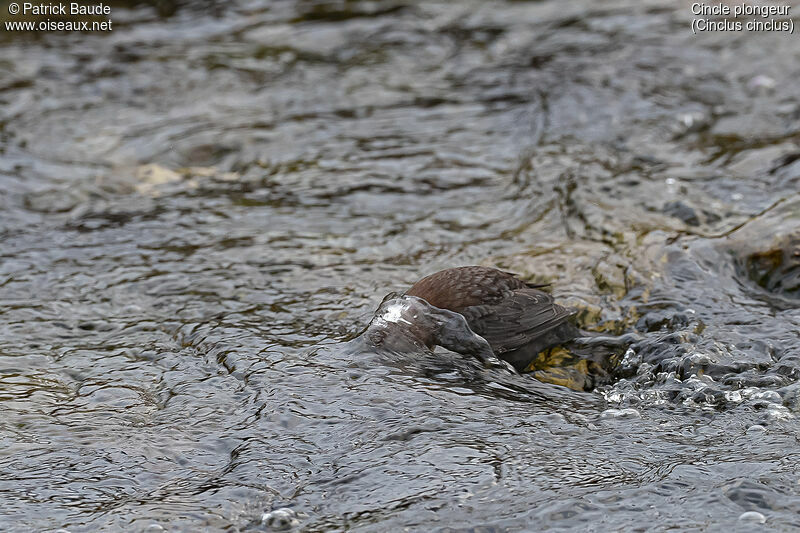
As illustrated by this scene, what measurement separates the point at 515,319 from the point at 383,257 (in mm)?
1522

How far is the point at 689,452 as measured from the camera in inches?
132

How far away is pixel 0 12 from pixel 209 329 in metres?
7.82

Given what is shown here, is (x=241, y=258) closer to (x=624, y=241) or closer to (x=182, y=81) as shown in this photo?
(x=624, y=241)

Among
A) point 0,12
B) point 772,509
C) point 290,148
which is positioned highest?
point 0,12

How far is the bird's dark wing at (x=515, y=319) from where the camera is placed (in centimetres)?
414

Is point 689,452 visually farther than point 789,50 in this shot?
No

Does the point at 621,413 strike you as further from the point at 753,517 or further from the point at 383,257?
the point at 383,257

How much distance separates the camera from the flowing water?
10.5 ft

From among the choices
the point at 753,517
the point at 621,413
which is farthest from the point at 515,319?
the point at 753,517

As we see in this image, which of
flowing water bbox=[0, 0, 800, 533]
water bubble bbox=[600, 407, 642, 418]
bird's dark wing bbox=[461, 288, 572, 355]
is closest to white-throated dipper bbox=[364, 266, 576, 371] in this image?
bird's dark wing bbox=[461, 288, 572, 355]

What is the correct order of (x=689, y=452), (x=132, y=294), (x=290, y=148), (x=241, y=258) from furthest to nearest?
(x=290, y=148) → (x=241, y=258) → (x=132, y=294) → (x=689, y=452)

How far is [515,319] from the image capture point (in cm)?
421

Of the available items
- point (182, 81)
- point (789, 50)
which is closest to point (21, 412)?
point (182, 81)

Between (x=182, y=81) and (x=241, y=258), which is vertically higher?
(x=182, y=81)
